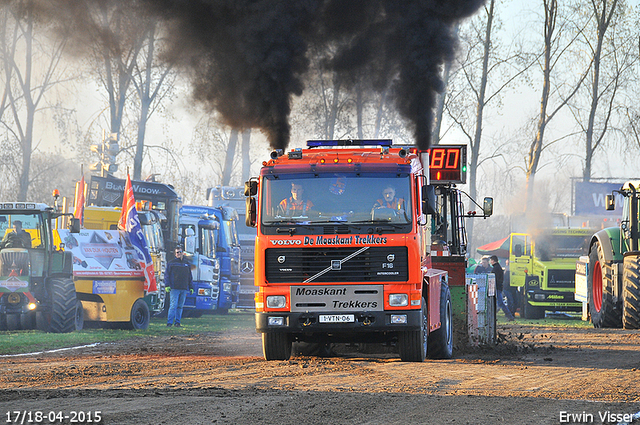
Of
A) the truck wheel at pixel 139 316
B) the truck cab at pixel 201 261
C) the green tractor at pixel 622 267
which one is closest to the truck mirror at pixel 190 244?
the truck cab at pixel 201 261

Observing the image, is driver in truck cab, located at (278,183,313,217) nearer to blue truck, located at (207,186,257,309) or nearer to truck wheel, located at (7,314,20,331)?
truck wheel, located at (7,314,20,331)

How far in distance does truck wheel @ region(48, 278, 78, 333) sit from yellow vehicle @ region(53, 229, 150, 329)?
897 millimetres

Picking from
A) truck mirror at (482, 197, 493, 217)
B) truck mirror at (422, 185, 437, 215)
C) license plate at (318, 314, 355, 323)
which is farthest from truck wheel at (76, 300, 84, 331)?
truck mirror at (422, 185, 437, 215)

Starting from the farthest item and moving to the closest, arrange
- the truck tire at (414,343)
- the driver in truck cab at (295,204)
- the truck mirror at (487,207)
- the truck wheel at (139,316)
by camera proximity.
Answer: the truck wheel at (139,316) → the truck mirror at (487,207) → the truck tire at (414,343) → the driver in truck cab at (295,204)

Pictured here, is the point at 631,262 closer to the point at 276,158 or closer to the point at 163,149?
the point at 276,158

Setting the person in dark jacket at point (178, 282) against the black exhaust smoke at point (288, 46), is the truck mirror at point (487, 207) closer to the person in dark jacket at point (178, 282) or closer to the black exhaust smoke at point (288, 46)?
the black exhaust smoke at point (288, 46)

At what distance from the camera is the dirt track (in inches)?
306

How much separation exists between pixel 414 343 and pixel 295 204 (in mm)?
2550

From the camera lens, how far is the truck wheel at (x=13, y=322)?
20255 millimetres

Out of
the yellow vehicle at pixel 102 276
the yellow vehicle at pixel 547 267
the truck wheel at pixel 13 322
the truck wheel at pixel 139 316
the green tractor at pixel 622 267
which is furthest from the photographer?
the yellow vehicle at pixel 547 267

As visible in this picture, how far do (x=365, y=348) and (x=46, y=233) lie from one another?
9892 mm

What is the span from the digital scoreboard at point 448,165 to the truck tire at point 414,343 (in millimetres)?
4714

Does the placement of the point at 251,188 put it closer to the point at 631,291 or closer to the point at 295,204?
the point at 295,204

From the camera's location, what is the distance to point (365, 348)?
47.6 feet
